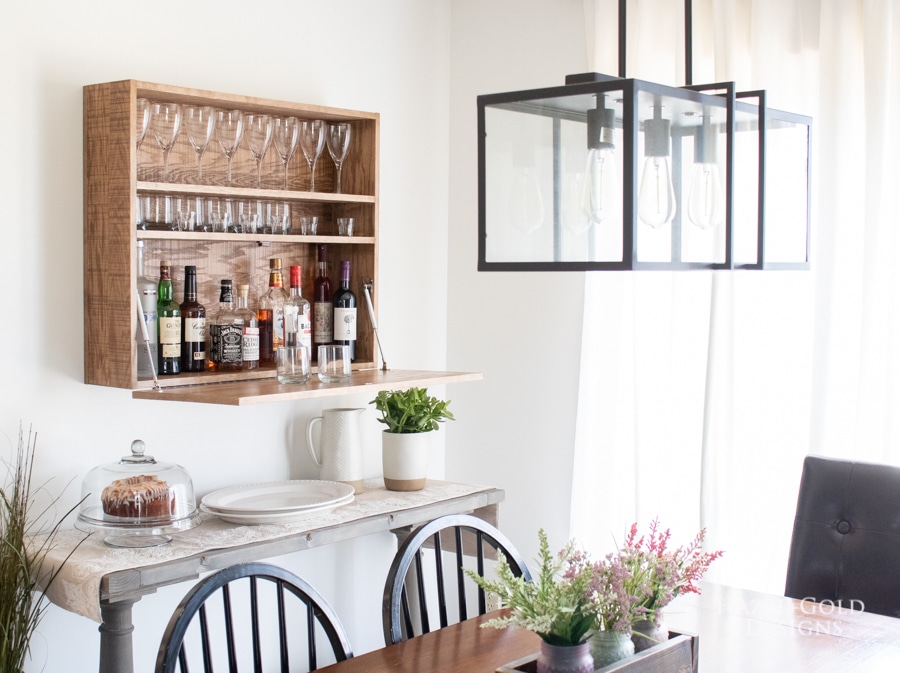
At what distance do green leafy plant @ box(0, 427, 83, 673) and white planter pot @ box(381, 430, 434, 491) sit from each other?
3.04ft

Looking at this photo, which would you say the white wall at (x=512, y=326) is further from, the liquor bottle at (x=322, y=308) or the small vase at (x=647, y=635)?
the small vase at (x=647, y=635)

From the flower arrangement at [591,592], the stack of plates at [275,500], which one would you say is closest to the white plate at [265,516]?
the stack of plates at [275,500]

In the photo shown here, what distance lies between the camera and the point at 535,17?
11.0 ft

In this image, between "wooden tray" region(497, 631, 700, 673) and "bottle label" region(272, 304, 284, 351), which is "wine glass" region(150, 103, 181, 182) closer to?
"bottle label" region(272, 304, 284, 351)

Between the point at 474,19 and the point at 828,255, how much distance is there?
4.87 feet

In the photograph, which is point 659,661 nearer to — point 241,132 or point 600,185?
point 600,185

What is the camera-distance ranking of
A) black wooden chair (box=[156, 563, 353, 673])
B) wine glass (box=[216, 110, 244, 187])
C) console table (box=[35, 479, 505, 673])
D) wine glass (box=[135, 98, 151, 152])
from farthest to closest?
1. wine glass (box=[216, 110, 244, 187])
2. wine glass (box=[135, 98, 151, 152])
3. console table (box=[35, 479, 505, 673])
4. black wooden chair (box=[156, 563, 353, 673])

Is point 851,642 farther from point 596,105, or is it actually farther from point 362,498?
point 362,498

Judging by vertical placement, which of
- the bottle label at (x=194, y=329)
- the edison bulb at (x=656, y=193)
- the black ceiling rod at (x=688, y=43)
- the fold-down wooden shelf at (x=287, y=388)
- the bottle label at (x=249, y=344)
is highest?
the black ceiling rod at (x=688, y=43)

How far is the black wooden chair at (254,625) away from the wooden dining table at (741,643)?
0.35ft

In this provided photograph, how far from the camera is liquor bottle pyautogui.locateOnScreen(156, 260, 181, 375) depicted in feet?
8.30

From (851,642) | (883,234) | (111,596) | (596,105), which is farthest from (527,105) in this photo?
(883,234)

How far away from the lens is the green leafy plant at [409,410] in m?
3.02

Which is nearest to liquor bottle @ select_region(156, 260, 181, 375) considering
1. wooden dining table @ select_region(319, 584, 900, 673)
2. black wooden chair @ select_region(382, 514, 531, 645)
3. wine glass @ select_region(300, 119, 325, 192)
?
wine glass @ select_region(300, 119, 325, 192)
